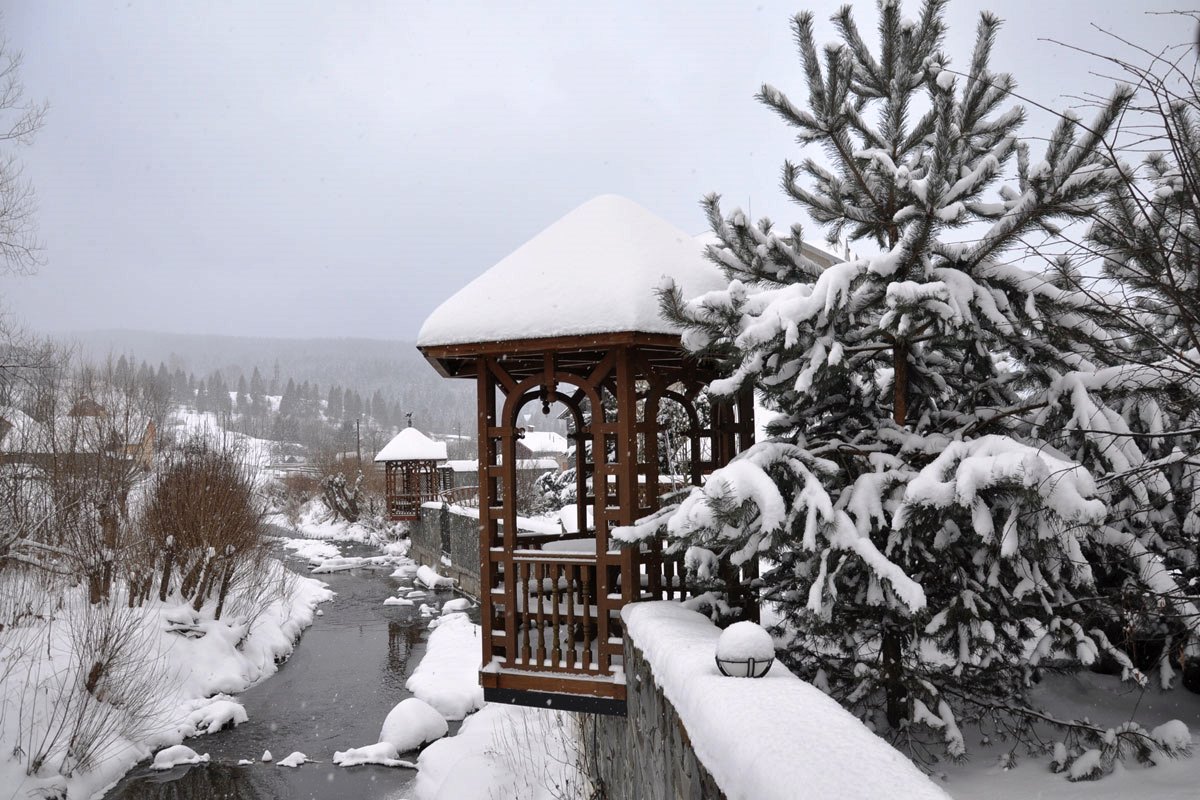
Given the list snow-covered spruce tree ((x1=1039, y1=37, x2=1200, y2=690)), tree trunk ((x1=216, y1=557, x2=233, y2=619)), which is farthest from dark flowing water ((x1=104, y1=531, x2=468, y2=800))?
snow-covered spruce tree ((x1=1039, y1=37, x2=1200, y2=690))

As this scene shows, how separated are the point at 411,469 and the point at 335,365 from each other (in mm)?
159541

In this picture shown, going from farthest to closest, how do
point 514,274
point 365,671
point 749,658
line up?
1. point 365,671
2. point 514,274
3. point 749,658

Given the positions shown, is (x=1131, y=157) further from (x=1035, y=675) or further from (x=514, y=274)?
(x=514, y=274)

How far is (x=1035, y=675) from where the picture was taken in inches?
157

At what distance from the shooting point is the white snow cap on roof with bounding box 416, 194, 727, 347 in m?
4.90

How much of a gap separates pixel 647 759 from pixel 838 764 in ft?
7.83

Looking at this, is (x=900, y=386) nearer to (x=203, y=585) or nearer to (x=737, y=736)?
(x=737, y=736)

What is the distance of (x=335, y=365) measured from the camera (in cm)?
17650

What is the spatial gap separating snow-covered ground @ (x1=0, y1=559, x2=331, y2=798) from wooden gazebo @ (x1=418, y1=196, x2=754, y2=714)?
5.47 meters

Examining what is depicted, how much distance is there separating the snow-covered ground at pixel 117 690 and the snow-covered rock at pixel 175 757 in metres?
0.02

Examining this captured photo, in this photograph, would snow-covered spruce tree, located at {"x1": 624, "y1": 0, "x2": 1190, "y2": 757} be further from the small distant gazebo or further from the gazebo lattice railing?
the small distant gazebo

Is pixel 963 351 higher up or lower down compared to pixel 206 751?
higher up

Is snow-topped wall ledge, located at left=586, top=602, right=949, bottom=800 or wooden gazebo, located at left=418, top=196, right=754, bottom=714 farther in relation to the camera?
wooden gazebo, located at left=418, top=196, right=754, bottom=714

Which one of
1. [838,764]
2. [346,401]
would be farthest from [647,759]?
[346,401]
